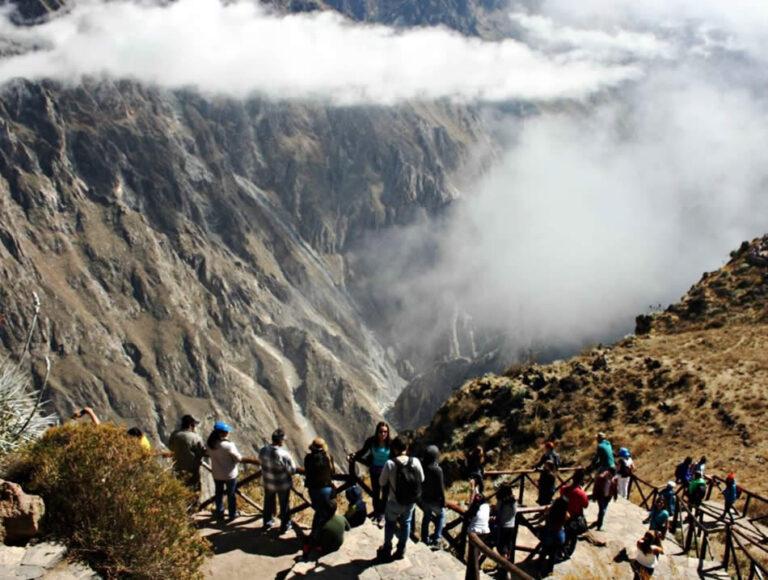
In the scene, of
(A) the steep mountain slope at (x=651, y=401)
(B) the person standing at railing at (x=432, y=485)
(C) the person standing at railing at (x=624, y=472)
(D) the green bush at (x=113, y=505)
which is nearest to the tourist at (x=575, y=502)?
(B) the person standing at railing at (x=432, y=485)

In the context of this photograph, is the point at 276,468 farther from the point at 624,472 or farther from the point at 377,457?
the point at 624,472

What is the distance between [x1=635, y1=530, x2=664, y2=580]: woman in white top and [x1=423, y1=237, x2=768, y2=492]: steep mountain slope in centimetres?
1141

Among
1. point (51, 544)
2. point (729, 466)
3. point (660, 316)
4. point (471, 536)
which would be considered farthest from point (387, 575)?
point (660, 316)

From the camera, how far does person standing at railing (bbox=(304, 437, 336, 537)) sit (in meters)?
11.7

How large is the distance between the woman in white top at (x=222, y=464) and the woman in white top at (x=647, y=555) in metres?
8.62

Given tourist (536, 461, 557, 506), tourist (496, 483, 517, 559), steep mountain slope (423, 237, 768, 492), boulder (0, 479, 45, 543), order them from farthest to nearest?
steep mountain slope (423, 237, 768, 492), tourist (536, 461, 557, 506), tourist (496, 483, 517, 559), boulder (0, 479, 45, 543)

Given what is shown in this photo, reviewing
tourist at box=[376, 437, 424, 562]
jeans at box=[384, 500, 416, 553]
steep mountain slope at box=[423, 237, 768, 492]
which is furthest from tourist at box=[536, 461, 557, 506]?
steep mountain slope at box=[423, 237, 768, 492]

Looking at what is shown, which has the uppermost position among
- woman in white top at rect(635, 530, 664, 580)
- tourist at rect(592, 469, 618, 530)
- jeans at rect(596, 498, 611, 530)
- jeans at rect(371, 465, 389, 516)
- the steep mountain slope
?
jeans at rect(371, 465, 389, 516)

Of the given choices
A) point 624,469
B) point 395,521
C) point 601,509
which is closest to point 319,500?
point 395,521

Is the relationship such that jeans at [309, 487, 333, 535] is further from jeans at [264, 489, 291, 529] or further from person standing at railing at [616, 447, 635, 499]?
person standing at railing at [616, 447, 635, 499]

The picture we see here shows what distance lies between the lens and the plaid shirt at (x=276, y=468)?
12516 mm

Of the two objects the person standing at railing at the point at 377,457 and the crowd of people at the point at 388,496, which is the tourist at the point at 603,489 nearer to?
the crowd of people at the point at 388,496

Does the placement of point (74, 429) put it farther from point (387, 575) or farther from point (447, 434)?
point (447, 434)

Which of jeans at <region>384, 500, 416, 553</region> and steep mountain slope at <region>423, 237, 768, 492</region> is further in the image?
steep mountain slope at <region>423, 237, 768, 492</region>
